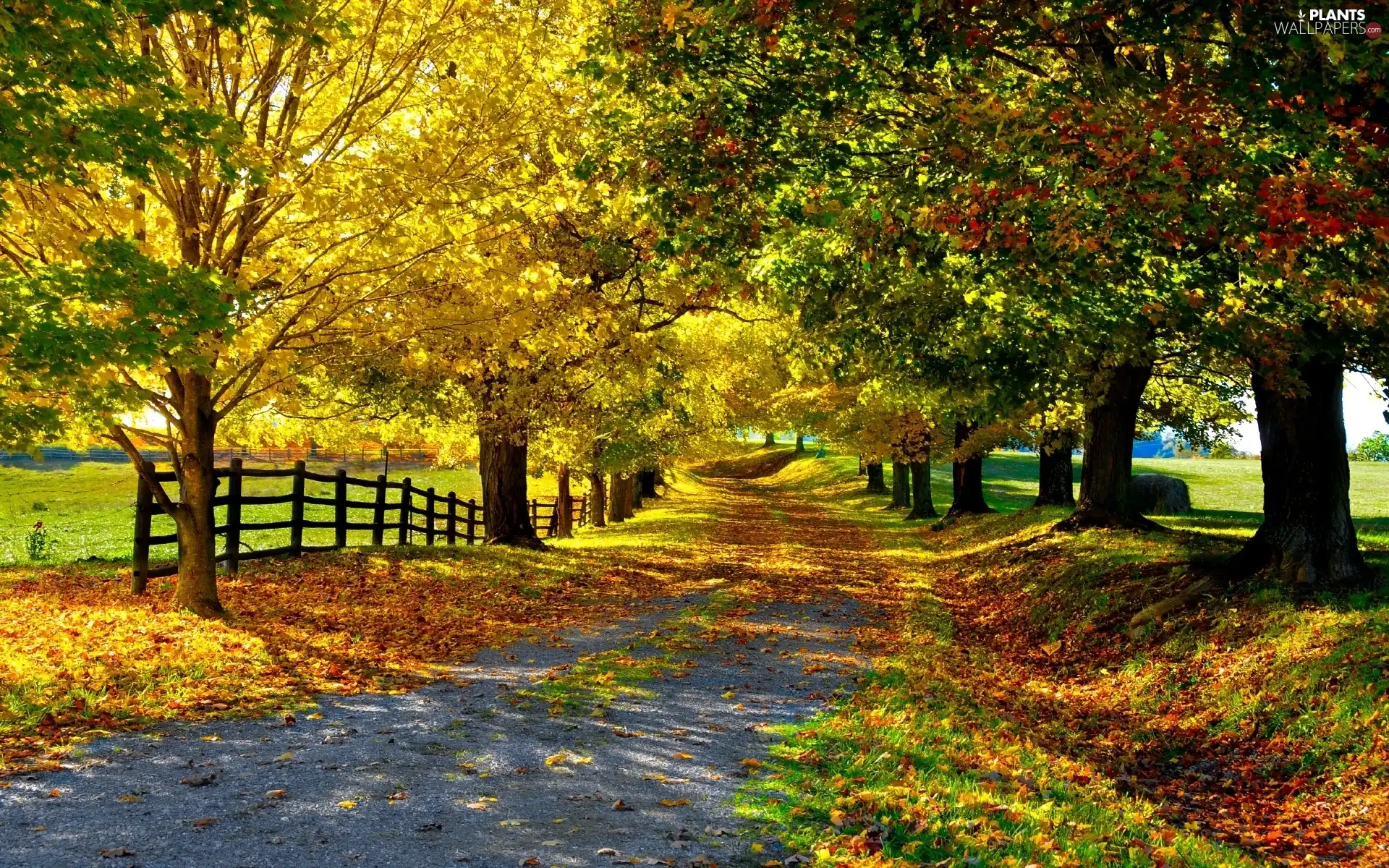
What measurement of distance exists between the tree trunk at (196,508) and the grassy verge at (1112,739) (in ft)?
27.1

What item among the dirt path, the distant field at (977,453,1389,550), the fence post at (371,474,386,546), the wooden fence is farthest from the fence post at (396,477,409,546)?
the distant field at (977,453,1389,550)

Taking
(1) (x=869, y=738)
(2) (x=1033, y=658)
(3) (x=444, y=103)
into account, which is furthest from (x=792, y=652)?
(3) (x=444, y=103)

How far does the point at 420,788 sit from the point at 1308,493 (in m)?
10.4

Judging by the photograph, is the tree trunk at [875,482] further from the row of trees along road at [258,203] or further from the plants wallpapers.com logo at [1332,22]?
the plants wallpapers.com logo at [1332,22]

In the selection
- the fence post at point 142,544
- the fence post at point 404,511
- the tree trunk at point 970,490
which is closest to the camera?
the fence post at point 142,544

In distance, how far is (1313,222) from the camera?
23.3 feet

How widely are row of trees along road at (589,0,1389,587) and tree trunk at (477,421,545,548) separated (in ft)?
33.5

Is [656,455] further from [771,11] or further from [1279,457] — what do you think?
[771,11]

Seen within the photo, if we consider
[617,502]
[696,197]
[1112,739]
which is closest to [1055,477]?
[617,502]

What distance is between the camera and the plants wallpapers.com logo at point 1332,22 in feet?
21.9

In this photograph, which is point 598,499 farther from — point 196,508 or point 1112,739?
point 1112,739

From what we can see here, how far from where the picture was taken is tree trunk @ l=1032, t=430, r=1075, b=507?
27092 mm

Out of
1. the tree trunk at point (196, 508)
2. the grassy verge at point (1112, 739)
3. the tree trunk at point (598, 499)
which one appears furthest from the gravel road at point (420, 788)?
the tree trunk at point (598, 499)

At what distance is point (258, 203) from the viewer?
11594 mm
